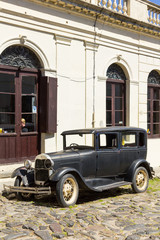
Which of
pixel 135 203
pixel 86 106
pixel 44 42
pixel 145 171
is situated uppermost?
pixel 44 42

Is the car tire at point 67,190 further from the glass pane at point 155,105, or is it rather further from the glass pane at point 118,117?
the glass pane at point 155,105

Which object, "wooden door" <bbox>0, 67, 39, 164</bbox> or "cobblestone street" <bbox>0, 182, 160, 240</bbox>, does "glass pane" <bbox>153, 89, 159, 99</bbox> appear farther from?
"cobblestone street" <bbox>0, 182, 160, 240</bbox>

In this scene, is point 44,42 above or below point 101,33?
below

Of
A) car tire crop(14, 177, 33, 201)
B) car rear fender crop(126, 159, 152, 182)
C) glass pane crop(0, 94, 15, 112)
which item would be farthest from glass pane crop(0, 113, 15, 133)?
car rear fender crop(126, 159, 152, 182)

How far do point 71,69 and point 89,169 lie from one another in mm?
4893

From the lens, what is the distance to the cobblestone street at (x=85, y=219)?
4703 mm

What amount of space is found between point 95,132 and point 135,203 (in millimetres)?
1705

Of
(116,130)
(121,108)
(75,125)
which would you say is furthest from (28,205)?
(121,108)

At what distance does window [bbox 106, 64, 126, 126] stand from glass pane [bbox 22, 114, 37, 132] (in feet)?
10.9

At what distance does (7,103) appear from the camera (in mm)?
9406

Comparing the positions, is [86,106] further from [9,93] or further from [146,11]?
[146,11]

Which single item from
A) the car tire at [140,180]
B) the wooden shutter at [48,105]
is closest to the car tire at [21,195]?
the car tire at [140,180]

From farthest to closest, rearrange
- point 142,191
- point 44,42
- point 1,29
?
point 44,42 → point 1,29 → point 142,191

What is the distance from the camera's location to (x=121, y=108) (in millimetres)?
13039
